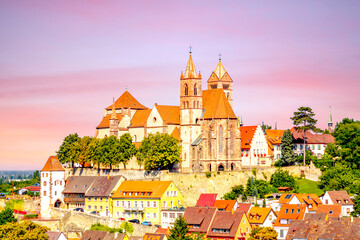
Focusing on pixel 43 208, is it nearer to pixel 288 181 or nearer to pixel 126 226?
pixel 126 226

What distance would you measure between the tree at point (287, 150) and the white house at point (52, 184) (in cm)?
4077

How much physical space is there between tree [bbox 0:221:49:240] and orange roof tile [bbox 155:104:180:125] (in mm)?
40919

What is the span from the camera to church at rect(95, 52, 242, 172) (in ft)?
422

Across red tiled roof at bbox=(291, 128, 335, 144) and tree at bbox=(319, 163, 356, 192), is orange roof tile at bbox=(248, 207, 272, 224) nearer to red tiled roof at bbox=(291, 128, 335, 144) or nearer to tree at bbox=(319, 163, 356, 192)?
tree at bbox=(319, 163, 356, 192)

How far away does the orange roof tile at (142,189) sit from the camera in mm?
113431

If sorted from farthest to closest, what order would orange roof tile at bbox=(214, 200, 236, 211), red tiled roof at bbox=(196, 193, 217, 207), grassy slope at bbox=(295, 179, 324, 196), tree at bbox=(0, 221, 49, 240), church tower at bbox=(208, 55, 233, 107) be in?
church tower at bbox=(208, 55, 233, 107), grassy slope at bbox=(295, 179, 324, 196), red tiled roof at bbox=(196, 193, 217, 207), orange roof tile at bbox=(214, 200, 236, 211), tree at bbox=(0, 221, 49, 240)

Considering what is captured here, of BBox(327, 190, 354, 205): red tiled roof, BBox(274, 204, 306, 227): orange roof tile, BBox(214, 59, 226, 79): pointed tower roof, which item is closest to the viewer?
BBox(274, 204, 306, 227): orange roof tile

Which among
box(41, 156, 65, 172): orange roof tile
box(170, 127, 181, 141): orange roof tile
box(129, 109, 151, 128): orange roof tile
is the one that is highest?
box(129, 109, 151, 128): orange roof tile

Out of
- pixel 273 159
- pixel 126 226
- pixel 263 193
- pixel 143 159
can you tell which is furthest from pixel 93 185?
pixel 273 159

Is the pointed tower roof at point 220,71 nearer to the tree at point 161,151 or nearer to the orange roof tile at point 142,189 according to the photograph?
the tree at point 161,151

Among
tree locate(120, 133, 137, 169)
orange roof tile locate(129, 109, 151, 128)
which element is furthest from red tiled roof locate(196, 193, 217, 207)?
orange roof tile locate(129, 109, 151, 128)

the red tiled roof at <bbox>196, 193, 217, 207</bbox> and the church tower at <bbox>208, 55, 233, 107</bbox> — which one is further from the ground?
the church tower at <bbox>208, 55, 233, 107</bbox>

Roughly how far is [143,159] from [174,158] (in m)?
6.17

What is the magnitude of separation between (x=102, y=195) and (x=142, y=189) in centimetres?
790
